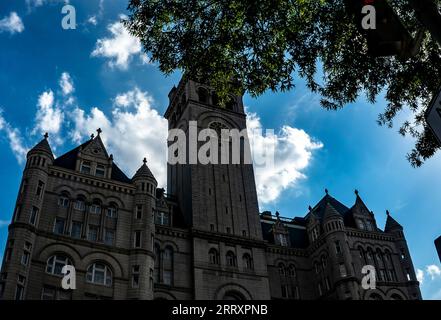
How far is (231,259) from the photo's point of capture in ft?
153

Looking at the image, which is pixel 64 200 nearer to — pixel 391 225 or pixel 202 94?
pixel 202 94

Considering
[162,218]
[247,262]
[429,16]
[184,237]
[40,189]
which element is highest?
[162,218]

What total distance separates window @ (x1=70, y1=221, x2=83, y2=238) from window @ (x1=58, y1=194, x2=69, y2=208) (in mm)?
1917

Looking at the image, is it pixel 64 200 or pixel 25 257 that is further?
pixel 64 200

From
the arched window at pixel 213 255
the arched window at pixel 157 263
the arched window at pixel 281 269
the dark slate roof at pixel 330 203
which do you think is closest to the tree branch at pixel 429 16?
the arched window at pixel 157 263

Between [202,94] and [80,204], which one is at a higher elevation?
[202,94]

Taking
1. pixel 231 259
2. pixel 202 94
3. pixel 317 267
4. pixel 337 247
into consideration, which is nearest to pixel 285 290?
pixel 317 267

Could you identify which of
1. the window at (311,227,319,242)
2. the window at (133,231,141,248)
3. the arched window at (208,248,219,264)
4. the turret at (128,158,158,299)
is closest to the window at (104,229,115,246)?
the turret at (128,158,158,299)

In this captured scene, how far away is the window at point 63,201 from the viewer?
3906 cm

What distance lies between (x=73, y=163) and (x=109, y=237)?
8814 millimetres

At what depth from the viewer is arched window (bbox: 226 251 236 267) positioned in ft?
152

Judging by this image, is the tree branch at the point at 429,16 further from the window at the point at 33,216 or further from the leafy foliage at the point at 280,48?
the window at the point at 33,216

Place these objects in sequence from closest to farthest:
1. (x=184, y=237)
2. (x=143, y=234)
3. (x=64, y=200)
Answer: (x=64, y=200), (x=143, y=234), (x=184, y=237)

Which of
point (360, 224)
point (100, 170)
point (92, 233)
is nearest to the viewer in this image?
point (92, 233)
